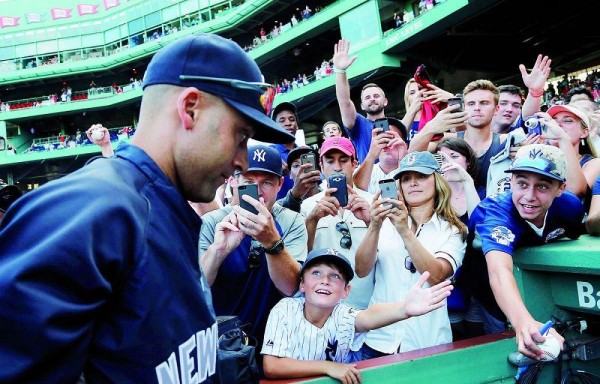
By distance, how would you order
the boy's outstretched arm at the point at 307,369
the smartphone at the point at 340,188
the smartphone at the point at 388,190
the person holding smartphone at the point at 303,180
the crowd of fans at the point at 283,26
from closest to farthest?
the boy's outstretched arm at the point at 307,369 → the smartphone at the point at 388,190 → the smartphone at the point at 340,188 → the person holding smartphone at the point at 303,180 → the crowd of fans at the point at 283,26

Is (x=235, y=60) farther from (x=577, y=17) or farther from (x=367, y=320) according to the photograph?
(x=577, y=17)

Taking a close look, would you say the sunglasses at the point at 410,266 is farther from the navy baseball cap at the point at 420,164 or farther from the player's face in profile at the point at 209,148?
the player's face in profile at the point at 209,148

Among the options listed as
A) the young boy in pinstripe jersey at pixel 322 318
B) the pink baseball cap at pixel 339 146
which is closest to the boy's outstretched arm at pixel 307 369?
the young boy in pinstripe jersey at pixel 322 318

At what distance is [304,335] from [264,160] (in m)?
1.09

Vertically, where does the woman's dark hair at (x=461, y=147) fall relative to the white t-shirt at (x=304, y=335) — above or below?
above

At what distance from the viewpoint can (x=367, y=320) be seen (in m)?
2.40

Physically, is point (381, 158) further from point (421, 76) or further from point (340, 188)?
point (340, 188)

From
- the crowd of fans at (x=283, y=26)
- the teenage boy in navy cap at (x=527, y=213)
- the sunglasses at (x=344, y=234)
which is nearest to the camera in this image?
the teenage boy in navy cap at (x=527, y=213)

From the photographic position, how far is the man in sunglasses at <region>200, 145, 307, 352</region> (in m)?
2.32

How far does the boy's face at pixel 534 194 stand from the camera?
2344 mm

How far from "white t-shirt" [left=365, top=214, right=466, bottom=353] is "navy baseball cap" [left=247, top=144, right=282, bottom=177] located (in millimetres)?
818

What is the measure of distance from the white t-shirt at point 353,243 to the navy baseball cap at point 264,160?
47 centimetres

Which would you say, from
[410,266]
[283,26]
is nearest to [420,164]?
[410,266]

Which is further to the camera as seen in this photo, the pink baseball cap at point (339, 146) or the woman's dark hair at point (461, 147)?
the woman's dark hair at point (461, 147)
